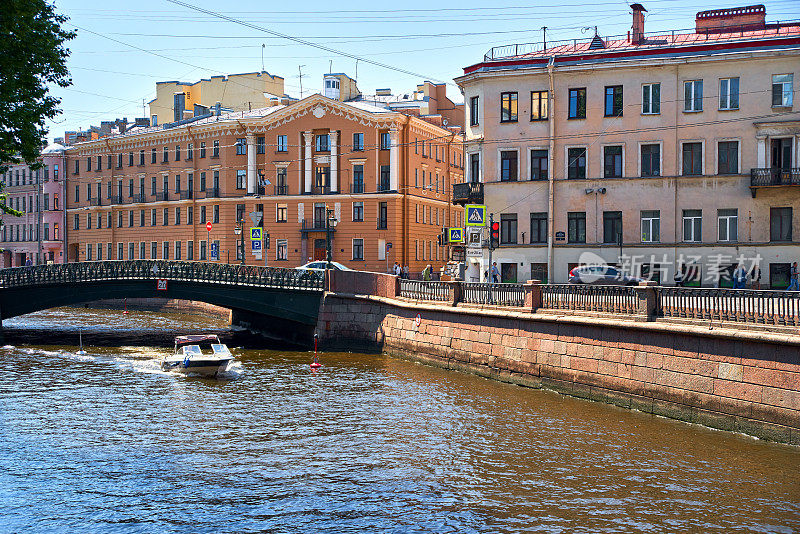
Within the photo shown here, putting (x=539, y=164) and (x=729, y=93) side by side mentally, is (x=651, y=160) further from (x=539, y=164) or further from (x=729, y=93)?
(x=539, y=164)

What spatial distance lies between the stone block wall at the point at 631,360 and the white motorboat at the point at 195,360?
23.4 ft

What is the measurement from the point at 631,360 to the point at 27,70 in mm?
19198

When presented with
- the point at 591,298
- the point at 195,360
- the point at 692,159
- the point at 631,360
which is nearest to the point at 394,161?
the point at 692,159

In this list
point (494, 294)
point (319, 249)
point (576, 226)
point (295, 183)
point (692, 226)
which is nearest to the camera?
point (494, 294)

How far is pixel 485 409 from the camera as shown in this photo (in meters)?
22.0

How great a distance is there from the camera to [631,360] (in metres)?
21.3

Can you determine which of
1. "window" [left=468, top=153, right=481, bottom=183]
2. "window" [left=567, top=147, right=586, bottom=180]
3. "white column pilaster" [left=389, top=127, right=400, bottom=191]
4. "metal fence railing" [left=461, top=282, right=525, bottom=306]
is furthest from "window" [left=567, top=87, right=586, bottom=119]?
"white column pilaster" [left=389, top=127, right=400, bottom=191]

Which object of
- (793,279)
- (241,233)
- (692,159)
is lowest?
(793,279)

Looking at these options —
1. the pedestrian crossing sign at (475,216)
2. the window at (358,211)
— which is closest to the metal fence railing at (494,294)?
the pedestrian crossing sign at (475,216)

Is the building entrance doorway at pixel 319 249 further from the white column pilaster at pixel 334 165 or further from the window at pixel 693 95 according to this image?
the window at pixel 693 95

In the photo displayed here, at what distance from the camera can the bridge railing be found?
36.7 metres

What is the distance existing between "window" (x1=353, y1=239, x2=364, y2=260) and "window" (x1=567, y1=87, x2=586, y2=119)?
21795 mm

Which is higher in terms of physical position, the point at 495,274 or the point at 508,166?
the point at 508,166

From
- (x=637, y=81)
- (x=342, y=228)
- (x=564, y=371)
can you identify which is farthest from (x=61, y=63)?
(x=342, y=228)
